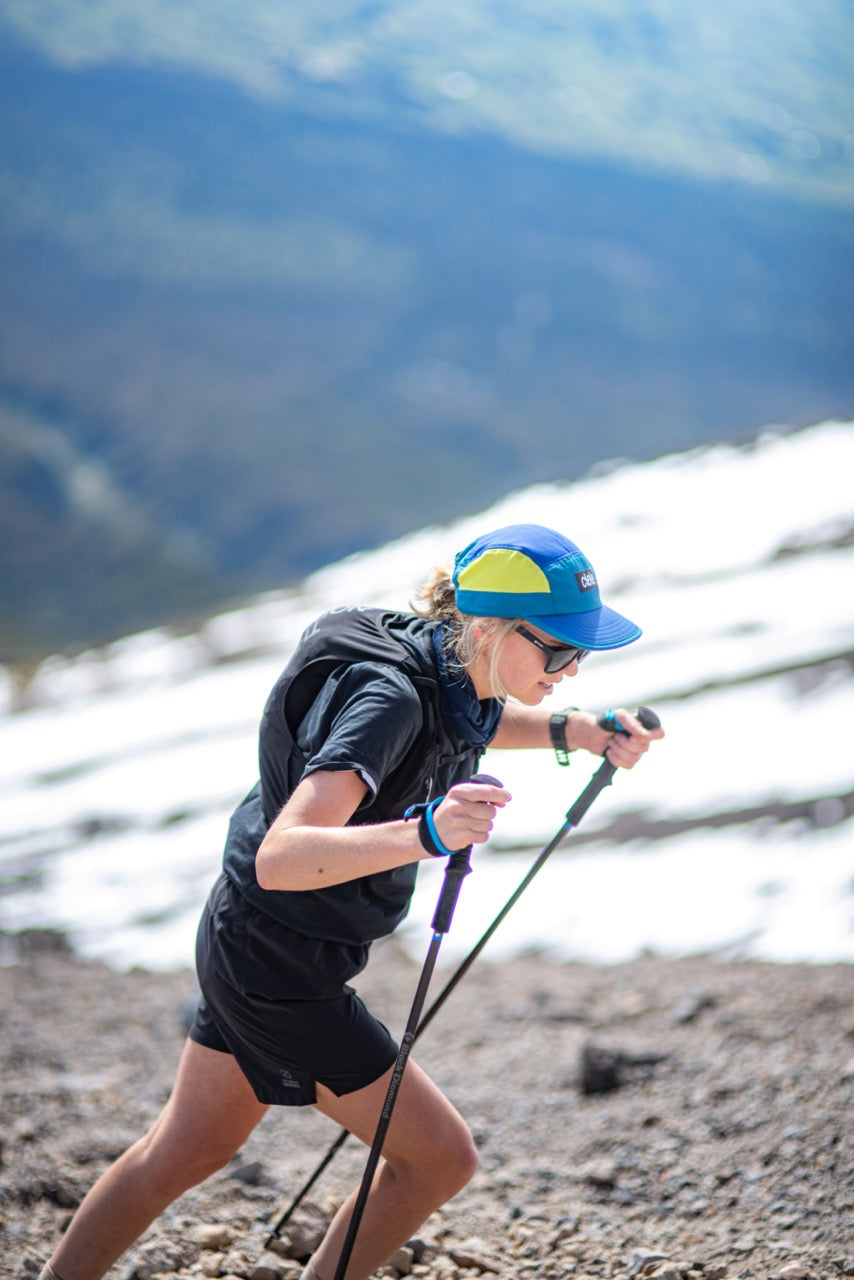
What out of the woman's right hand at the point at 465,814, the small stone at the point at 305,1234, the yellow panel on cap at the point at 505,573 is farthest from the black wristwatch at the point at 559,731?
the small stone at the point at 305,1234

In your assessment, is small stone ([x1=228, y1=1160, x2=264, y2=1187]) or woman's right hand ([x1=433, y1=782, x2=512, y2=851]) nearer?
→ woman's right hand ([x1=433, y1=782, x2=512, y2=851])

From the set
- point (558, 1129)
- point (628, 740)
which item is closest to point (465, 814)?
point (628, 740)

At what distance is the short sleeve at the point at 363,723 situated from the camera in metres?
1.52

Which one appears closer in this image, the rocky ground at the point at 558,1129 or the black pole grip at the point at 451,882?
the black pole grip at the point at 451,882

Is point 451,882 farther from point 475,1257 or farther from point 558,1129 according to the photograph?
point 558,1129

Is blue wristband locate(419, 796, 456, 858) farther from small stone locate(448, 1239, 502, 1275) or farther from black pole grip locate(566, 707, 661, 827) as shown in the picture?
small stone locate(448, 1239, 502, 1275)

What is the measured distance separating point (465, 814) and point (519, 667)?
0.32 meters

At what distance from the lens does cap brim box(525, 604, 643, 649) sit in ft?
5.55

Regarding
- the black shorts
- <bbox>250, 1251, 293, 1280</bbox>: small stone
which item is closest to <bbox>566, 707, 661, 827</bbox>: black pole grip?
the black shorts

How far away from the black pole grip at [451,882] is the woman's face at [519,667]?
15 centimetres

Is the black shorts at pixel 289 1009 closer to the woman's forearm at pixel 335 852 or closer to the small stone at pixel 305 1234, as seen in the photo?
the woman's forearm at pixel 335 852

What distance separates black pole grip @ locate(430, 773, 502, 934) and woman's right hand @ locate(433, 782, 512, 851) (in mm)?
64

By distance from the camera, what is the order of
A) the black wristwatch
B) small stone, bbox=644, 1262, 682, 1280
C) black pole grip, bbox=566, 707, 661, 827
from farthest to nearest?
small stone, bbox=644, 1262, 682, 1280 < the black wristwatch < black pole grip, bbox=566, 707, 661, 827

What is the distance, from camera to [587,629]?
172 centimetres
